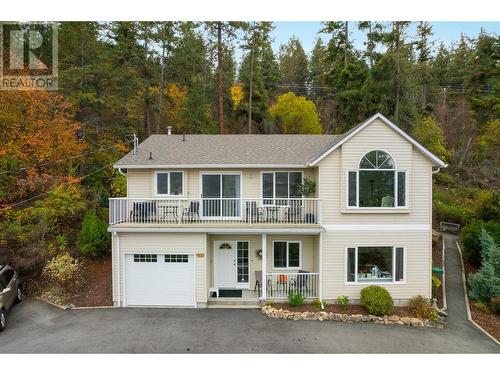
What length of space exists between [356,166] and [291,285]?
550 centimetres

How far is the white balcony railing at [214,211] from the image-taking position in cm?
1298

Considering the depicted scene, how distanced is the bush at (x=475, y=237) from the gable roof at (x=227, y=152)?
8.38 m

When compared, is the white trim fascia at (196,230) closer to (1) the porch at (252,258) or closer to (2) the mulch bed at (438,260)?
(1) the porch at (252,258)

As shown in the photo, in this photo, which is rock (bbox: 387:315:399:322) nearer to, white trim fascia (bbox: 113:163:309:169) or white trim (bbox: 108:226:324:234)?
white trim (bbox: 108:226:324:234)

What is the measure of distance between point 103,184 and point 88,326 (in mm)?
11654

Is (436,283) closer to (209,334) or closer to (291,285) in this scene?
(291,285)

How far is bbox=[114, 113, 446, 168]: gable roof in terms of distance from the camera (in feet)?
40.8

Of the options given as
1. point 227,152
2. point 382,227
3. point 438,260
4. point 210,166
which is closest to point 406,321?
point 382,227

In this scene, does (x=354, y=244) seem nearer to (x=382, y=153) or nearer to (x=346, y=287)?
(x=346, y=287)

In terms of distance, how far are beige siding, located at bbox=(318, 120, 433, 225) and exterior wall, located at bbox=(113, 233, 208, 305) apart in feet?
17.1

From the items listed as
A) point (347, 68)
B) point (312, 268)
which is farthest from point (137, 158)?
point (347, 68)

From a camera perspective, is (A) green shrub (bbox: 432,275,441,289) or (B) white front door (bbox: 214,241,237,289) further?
(B) white front door (bbox: 214,241,237,289)

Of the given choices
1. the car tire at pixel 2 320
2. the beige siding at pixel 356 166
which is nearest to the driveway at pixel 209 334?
the car tire at pixel 2 320

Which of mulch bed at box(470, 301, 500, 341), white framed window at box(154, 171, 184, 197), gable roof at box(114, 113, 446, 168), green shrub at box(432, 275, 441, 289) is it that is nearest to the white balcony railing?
white framed window at box(154, 171, 184, 197)
